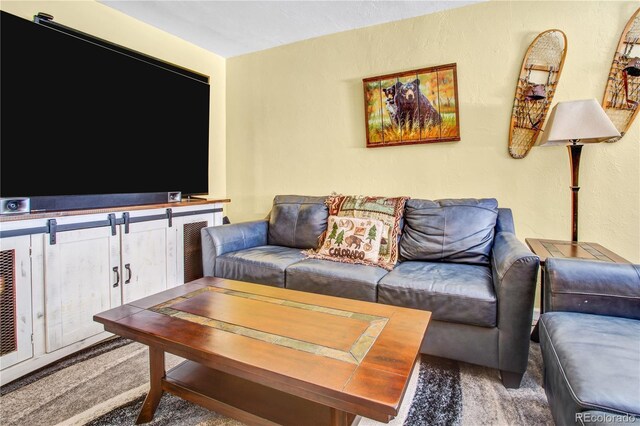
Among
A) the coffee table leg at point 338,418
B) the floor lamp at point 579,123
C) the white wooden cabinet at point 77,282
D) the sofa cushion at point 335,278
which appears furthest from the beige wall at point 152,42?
the floor lamp at point 579,123

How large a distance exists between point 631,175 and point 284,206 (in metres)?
2.49

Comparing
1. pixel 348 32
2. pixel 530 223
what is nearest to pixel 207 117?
pixel 348 32

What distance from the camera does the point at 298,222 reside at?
9.20ft

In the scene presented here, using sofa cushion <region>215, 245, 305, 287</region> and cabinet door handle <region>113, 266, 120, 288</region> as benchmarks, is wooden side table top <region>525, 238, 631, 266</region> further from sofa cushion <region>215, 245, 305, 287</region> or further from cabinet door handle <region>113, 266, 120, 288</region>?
cabinet door handle <region>113, 266, 120, 288</region>

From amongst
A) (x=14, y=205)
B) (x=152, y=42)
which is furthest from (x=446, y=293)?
(x=152, y=42)

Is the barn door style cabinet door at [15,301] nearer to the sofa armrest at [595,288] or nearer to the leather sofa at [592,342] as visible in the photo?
the leather sofa at [592,342]

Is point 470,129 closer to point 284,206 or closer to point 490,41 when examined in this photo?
point 490,41

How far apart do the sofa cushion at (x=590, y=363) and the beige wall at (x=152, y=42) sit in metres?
2.91

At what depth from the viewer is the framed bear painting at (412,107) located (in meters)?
2.60

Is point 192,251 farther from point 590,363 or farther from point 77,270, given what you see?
point 590,363

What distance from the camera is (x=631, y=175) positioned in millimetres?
2160

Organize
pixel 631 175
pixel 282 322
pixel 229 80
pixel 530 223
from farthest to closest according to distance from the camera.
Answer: pixel 229 80 → pixel 530 223 → pixel 631 175 → pixel 282 322

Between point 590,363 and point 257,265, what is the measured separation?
1.82 metres

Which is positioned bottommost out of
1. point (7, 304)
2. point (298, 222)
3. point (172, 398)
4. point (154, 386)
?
point (172, 398)
